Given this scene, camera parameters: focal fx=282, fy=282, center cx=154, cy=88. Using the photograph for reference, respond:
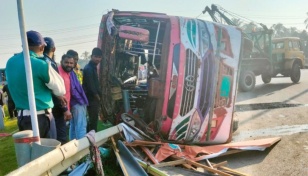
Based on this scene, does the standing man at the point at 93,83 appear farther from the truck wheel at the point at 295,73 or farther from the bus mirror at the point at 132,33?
the truck wheel at the point at 295,73

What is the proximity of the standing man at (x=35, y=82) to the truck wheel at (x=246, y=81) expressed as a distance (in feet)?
33.4

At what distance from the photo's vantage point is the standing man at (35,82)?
2.72m

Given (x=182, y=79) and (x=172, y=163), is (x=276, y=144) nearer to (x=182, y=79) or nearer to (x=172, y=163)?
(x=182, y=79)

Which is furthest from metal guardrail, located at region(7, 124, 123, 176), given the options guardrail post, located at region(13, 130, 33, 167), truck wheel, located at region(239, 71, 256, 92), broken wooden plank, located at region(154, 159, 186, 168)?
truck wheel, located at region(239, 71, 256, 92)

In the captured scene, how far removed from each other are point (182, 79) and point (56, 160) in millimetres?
2671

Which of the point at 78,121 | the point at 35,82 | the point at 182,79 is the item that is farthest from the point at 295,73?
the point at 35,82

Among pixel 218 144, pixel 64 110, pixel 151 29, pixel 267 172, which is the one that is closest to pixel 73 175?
pixel 64 110

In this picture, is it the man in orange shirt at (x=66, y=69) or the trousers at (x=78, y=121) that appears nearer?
the man in orange shirt at (x=66, y=69)

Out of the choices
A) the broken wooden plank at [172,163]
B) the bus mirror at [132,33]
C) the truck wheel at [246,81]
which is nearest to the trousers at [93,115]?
the bus mirror at [132,33]

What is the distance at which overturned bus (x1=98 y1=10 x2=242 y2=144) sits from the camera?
4504mm

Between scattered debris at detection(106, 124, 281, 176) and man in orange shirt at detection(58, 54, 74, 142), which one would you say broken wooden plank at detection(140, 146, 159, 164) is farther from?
man in orange shirt at detection(58, 54, 74, 142)

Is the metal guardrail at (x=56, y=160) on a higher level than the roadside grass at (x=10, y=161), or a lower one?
higher

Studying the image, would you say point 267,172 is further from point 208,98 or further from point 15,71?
point 15,71

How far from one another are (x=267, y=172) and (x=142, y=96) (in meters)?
2.90
